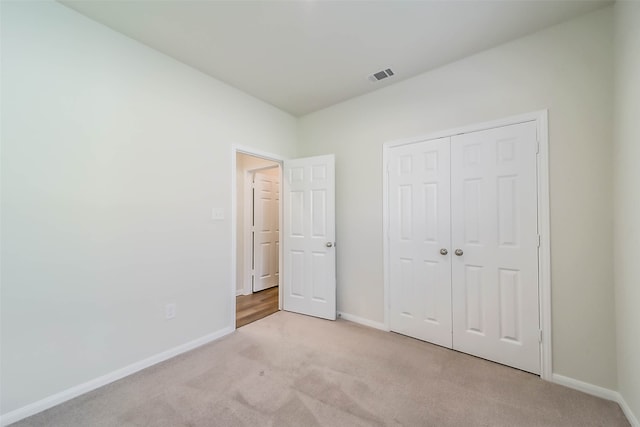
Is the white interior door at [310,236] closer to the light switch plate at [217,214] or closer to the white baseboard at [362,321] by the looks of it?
the white baseboard at [362,321]

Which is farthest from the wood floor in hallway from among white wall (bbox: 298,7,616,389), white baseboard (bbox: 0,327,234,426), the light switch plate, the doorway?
white wall (bbox: 298,7,616,389)

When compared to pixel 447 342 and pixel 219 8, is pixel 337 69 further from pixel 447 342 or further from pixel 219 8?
pixel 447 342

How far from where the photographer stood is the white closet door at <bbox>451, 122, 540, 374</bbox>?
2.01 metres

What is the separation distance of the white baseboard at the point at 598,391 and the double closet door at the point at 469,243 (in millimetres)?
157

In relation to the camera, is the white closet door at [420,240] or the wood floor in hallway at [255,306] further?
the wood floor in hallway at [255,306]

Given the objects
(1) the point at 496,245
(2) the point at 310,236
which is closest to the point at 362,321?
(2) the point at 310,236

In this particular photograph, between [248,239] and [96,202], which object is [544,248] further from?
[248,239]

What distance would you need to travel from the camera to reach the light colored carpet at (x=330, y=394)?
1.54 meters

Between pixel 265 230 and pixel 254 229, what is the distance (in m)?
0.23

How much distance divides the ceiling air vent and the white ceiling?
0.22ft

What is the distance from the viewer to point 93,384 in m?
1.83

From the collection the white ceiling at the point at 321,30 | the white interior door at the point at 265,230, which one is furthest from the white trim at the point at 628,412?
the white interior door at the point at 265,230

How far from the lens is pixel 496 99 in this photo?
2.18 metres

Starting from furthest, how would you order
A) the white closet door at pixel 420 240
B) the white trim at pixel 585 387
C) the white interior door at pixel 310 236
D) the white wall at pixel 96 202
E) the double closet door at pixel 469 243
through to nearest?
the white interior door at pixel 310 236
the white closet door at pixel 420 240
the double closet door at pixel 469 243
the white trim at pixel 585 387
the white wall at pixel 96 202
